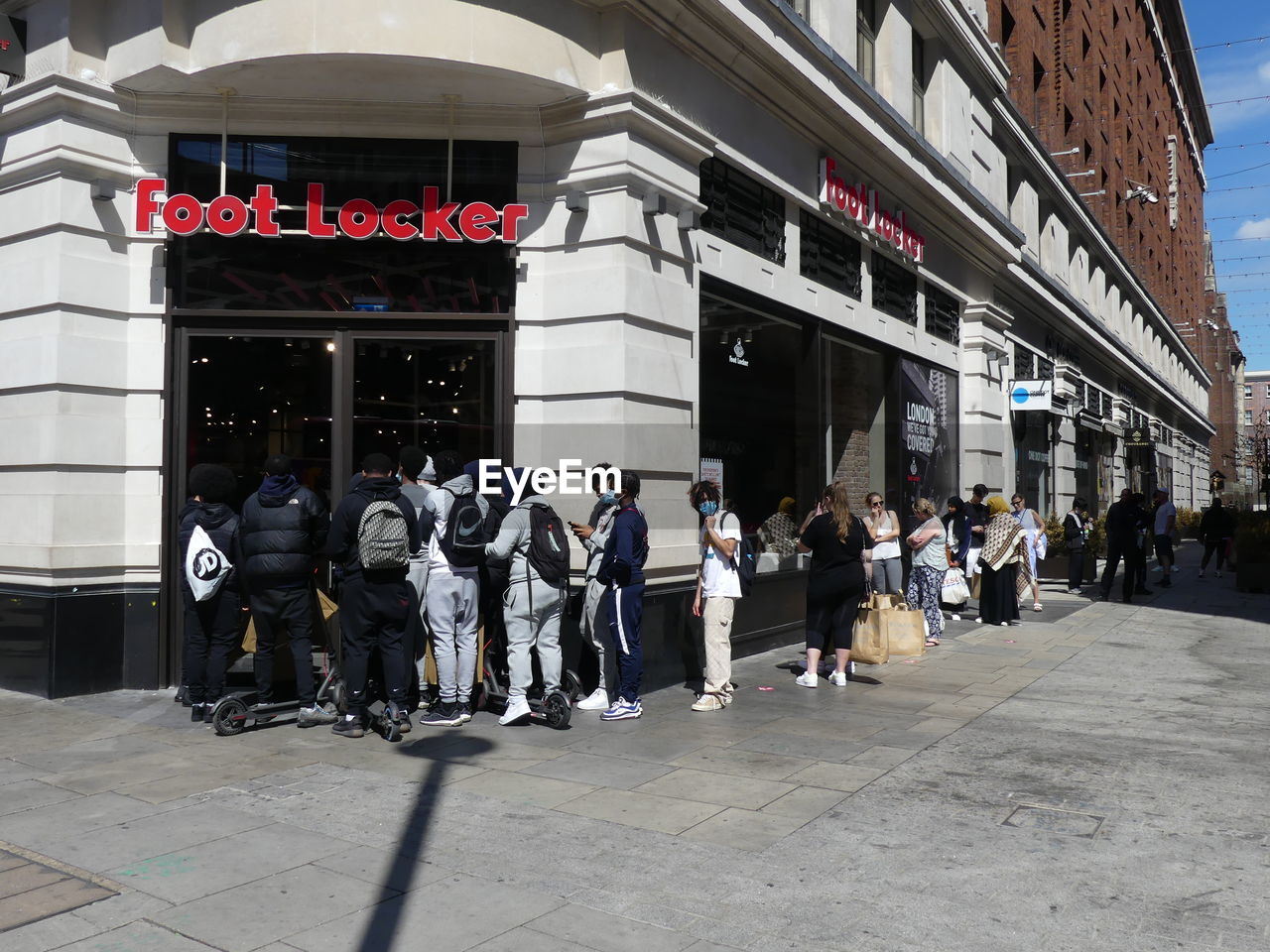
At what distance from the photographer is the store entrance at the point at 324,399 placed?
914cm

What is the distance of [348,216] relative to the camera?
8.98 metres

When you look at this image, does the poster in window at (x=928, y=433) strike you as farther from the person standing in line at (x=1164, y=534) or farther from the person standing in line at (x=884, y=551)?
the person standing in line at (x=1164, y=534)

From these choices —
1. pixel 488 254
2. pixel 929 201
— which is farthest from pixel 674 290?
pixel 929 201

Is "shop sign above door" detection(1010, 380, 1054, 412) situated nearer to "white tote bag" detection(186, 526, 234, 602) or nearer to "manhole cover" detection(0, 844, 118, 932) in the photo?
"white tote bag" detection(186, 526, 234, 602)

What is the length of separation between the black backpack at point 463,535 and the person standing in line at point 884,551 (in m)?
5.57

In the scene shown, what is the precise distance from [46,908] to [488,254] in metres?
6.40

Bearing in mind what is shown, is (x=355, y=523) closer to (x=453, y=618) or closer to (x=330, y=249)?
(x=453, y=618)

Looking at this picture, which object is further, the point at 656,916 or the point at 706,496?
the point at 706,496

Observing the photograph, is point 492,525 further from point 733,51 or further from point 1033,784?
point 733,51

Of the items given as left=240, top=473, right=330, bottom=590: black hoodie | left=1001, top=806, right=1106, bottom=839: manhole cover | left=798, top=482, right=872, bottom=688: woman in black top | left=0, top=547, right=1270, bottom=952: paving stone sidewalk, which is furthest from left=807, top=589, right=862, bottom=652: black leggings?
left=240, top=473, right=330, bottom=590: black hoodie

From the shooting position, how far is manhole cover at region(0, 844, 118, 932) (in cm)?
412

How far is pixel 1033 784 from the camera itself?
6.10 metres

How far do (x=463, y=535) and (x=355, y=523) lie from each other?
0.81 m

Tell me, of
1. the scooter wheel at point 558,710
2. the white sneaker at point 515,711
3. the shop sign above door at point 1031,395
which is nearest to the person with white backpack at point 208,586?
the white sneaker at point 515,711
